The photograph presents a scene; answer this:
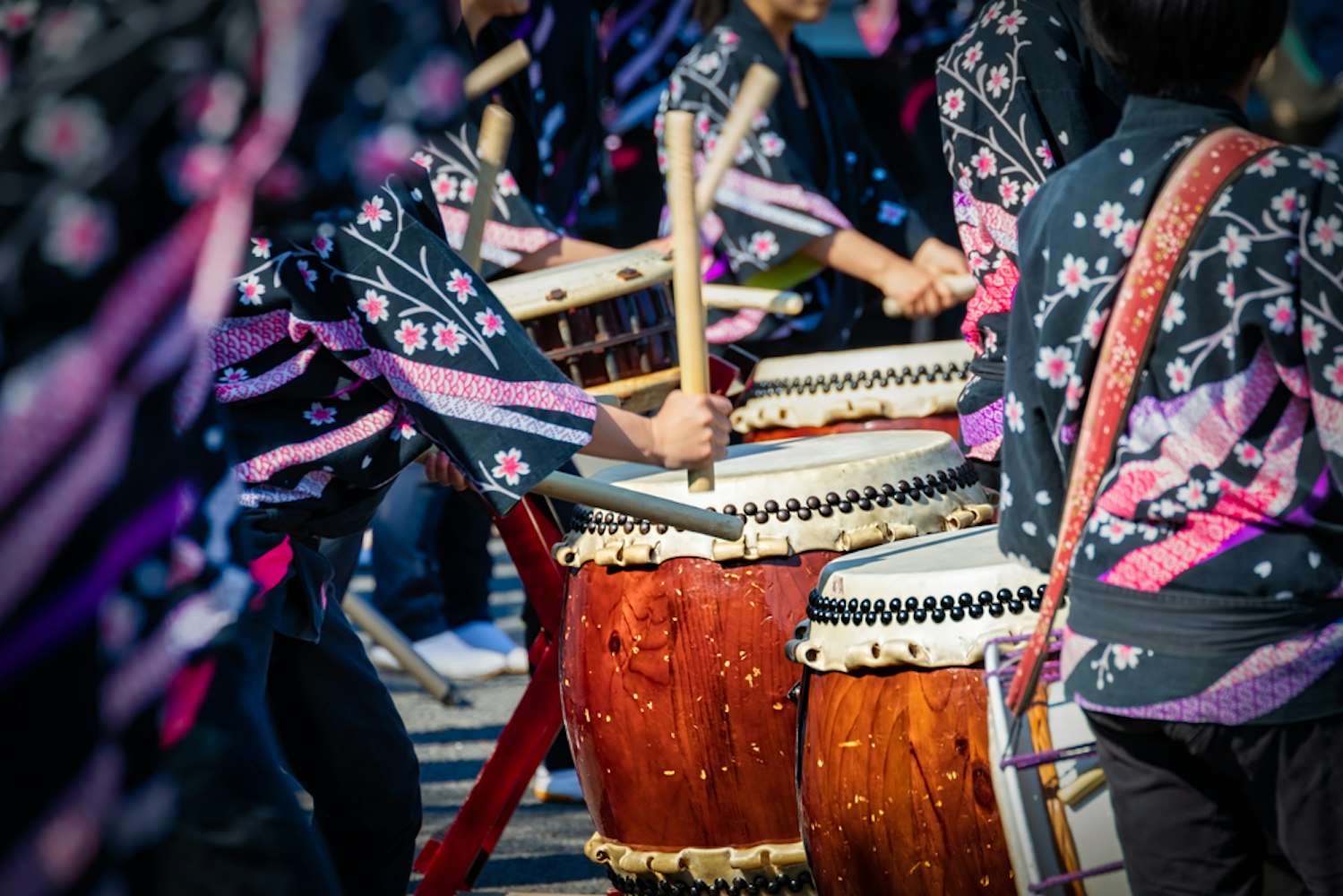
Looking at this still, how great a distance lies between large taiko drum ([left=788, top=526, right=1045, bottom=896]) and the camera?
5.76ft

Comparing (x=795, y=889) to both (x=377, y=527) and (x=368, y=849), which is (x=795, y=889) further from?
(x=377, y=527)

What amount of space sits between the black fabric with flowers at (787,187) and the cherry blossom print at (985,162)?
1.04 metres

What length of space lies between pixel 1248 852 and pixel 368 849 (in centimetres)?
103

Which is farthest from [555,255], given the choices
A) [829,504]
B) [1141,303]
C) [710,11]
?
[1141,303]

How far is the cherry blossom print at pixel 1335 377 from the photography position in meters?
Result: 1.27

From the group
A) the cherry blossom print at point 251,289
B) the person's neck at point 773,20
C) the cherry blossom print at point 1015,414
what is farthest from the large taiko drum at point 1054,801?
the person's neck at point 773,20

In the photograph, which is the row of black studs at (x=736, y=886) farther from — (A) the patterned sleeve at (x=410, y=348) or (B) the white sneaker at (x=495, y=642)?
(B) the white sneaker at (x=495, y=642)

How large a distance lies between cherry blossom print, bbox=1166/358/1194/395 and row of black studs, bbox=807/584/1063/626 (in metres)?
0.45

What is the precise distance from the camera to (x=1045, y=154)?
2084mm

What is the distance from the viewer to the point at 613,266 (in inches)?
107

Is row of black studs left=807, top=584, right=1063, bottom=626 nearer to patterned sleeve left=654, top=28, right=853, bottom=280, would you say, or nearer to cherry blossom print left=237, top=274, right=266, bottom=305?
cherry blossom print left=237, top=274, right=266, bottom=305

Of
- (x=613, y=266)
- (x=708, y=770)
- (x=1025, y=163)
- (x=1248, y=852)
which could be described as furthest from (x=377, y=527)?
(x=1248, y=852)

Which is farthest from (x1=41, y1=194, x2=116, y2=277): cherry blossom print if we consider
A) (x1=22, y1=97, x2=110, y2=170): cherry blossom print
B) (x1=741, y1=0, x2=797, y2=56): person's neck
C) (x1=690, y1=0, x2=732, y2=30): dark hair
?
(x1=690, y1=0, x2=732, y2=30): dark hair

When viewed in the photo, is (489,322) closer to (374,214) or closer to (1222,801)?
(374,214)
